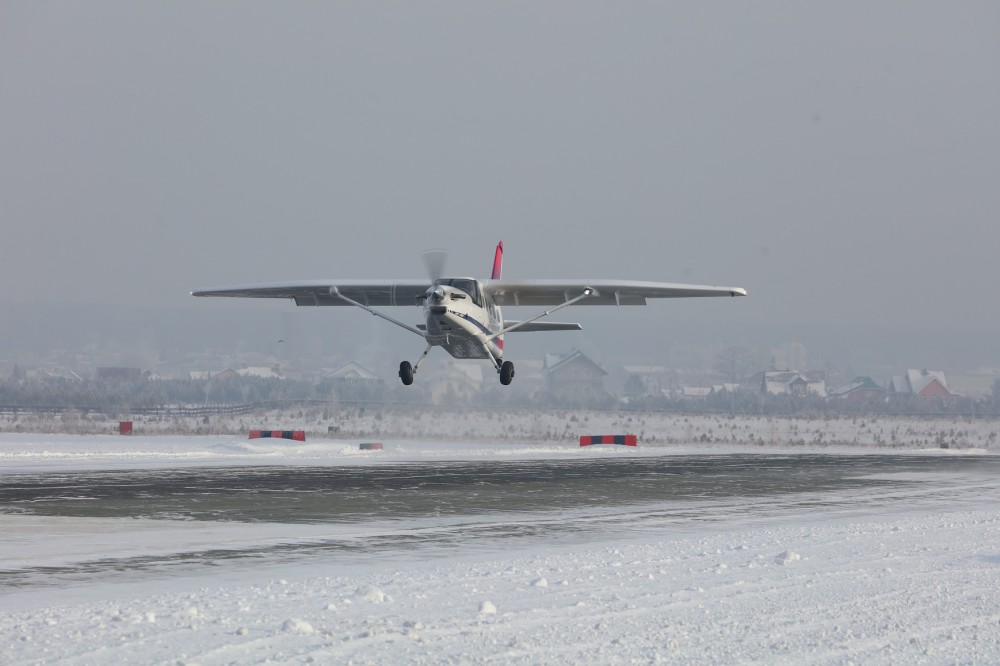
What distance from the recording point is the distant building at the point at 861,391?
105 m

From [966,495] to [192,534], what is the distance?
703 inches

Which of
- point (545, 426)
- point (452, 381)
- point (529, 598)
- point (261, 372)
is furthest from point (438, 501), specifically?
point (261, 372)

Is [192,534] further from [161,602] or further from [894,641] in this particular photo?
[894,641]

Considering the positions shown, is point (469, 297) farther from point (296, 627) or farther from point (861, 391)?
point (861, 391)

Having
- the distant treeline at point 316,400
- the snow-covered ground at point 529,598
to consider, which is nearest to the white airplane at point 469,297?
the snow-covered ground at point 529,598

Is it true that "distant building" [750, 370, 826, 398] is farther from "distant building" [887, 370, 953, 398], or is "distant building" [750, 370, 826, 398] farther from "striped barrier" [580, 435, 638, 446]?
"striped barrier" [580, 435, 638, 446]

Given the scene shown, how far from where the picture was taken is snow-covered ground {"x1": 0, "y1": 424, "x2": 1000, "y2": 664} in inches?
354

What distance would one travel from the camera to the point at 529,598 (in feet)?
37.1

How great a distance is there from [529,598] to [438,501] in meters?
10.8

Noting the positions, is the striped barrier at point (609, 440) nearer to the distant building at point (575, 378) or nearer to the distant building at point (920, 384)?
the distant building at point (575, 378)

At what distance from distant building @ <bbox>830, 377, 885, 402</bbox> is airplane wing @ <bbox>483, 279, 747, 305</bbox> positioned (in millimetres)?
72719

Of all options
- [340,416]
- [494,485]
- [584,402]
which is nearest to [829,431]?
[584,402]

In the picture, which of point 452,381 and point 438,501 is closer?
point 438,501

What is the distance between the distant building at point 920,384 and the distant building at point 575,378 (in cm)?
3780
